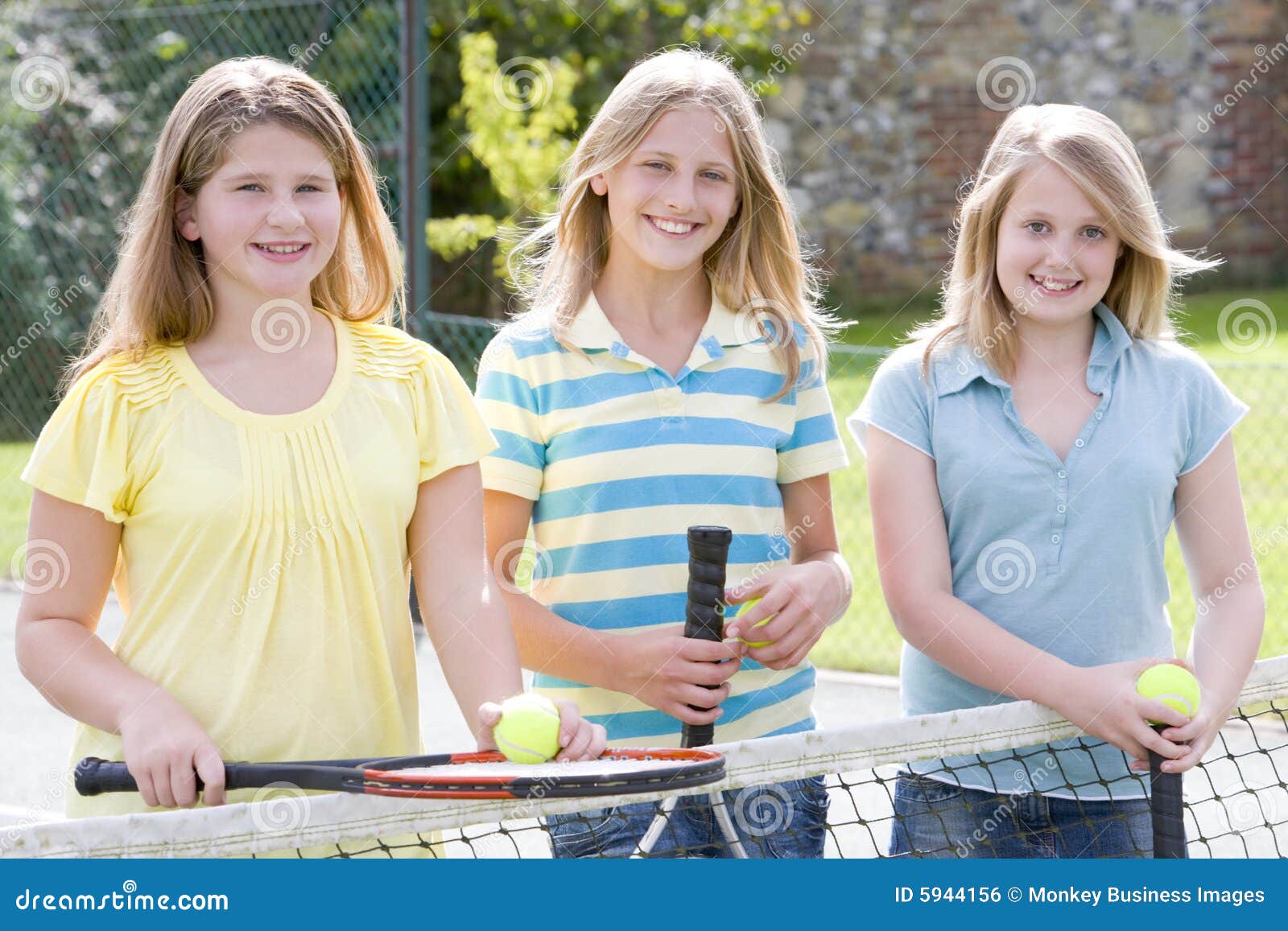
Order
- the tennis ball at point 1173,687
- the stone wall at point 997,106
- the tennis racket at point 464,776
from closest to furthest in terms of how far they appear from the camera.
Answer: the tennis racket at point 464,776, the tennis ball at point 1173,687, the stone wall at point 997,106

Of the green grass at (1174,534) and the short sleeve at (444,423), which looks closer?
the short sleeve at (444,423)

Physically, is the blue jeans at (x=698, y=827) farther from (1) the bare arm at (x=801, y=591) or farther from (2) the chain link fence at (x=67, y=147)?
(2) the chain link fence at (x=67, y=147)

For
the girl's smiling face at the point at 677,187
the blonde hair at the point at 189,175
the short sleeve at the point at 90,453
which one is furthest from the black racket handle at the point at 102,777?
the girl's smiling face at the point at 677,187

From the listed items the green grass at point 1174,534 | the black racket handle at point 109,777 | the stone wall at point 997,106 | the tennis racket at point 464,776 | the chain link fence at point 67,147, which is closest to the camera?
the tennis racket at point 464,776

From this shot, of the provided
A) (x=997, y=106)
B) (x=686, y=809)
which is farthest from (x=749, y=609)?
(x=997, y=106)

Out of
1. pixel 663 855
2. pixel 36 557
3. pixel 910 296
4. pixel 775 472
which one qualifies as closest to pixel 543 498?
pixel 775 472

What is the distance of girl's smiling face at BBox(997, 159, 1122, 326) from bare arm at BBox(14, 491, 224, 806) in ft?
5.37

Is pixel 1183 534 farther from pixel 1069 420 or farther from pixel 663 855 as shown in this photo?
pixel 663 855

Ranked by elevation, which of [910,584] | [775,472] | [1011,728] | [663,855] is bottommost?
[663,855]

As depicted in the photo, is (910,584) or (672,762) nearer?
(672,762)

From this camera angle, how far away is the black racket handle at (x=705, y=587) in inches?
102

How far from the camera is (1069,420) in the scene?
2.93 metres

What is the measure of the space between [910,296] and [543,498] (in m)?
13.2

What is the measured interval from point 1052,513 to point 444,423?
1.09 meters
